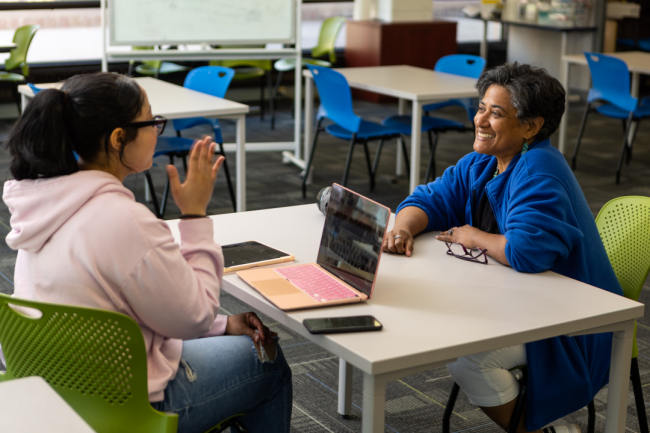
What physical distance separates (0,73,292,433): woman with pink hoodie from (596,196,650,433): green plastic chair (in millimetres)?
1025

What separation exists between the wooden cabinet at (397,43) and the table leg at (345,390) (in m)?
6.10

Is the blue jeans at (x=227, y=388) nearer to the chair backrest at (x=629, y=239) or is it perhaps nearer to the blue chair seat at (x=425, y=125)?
the chair backrest at (x=629, y=239)

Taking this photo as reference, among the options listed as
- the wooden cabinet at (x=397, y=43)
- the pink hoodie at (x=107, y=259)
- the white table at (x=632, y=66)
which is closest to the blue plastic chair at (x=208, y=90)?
the white table at (x=632, y=66)

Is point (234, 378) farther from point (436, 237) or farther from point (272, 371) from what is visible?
point (436, 237)

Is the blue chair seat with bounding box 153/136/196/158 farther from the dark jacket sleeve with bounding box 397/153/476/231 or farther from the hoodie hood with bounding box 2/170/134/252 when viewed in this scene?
the hoodie hood with bounding box 2/170/134/252

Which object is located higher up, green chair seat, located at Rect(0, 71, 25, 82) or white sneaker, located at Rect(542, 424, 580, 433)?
green chair seat, located at Rect(0, 71, 25, 82)

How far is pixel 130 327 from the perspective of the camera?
1232 mm

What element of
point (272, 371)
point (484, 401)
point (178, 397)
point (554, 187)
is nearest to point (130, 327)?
point (178, 397)

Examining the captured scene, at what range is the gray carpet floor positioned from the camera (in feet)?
7.39

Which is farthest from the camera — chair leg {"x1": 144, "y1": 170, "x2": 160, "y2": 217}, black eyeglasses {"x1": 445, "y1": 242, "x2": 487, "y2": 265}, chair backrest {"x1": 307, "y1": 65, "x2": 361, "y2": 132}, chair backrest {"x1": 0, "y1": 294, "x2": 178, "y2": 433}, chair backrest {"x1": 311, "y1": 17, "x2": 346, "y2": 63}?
chair backrest {"x1": 311, "y1": 17, "x2": 346, "y2": 63}

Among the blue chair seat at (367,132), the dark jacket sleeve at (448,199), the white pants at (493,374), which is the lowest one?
the white pants at (493,374)

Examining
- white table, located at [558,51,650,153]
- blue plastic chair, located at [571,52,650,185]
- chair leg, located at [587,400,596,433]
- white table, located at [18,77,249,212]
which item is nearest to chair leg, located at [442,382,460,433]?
chair leg, located at [587,400,596,433]

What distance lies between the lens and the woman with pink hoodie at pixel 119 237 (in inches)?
49.5

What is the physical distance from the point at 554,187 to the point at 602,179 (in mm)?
3737
